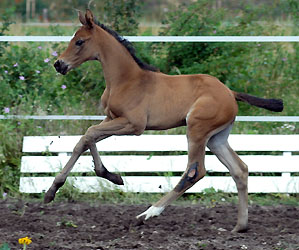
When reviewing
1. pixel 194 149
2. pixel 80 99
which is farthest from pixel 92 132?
pixel 80 99

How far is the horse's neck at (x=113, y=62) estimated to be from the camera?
207 inches

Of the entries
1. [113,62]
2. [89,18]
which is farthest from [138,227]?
[89,18]

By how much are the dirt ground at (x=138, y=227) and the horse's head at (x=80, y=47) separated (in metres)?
1.36

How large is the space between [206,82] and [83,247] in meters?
1.70

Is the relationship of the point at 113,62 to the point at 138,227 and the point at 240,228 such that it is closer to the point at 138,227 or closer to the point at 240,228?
the point at 138,227

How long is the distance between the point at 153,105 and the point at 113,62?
502 millimetres

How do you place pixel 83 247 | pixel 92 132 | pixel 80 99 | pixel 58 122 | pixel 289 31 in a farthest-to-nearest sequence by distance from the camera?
1. pixel 289 31
2. pixel 80 99
3. pixel 58 122
4. pixel 92 132
5. pixel 83 247

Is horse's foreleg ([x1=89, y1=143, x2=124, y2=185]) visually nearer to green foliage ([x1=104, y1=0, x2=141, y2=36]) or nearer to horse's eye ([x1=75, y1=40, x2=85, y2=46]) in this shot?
horse's eye ([x1=75, y1=40, x2=85, y2=46])

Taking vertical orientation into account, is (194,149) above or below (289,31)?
below

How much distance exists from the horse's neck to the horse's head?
0.11 meters

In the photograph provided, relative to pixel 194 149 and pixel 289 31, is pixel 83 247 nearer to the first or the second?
pixel 194 149

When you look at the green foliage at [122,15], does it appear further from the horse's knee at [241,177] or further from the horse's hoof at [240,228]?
the horse's hoof at [240,228]

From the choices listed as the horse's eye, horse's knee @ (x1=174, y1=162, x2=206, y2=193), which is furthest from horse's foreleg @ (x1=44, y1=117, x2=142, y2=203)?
the horse's eye

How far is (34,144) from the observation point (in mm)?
6852
